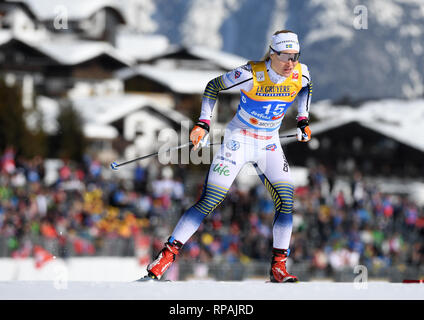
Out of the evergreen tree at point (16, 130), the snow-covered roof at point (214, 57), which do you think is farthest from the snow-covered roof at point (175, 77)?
the evergreen tree at point (16, 130)

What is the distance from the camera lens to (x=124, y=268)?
51.5 ft

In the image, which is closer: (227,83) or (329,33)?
(227,83)

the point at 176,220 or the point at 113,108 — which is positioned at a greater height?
the point at 113,108

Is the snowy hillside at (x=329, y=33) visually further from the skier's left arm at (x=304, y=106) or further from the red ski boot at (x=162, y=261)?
the red ski boot at (x=162, y=261)

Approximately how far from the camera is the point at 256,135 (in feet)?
21.2

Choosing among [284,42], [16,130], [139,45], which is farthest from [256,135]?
[139,45]

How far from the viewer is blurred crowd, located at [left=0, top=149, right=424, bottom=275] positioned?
51.5 feet

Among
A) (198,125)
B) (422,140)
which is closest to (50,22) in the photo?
(422,140)

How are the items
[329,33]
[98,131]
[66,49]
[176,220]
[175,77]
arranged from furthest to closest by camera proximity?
[329,33]
[175,77]
[66,49]
[98,131]
[176,220]

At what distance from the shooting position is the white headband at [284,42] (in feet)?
20.6

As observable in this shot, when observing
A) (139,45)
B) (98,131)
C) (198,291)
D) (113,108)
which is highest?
(139,45)

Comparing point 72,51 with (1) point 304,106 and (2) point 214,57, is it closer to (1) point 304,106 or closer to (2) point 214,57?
(2) point 214,57

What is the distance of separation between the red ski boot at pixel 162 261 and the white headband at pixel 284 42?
1.80m

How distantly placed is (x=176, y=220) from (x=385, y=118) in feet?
158
